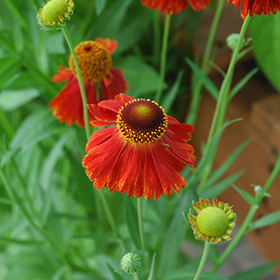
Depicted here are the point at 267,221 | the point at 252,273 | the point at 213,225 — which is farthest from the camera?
the point at 252,273

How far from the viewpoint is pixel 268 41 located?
54 centimetres

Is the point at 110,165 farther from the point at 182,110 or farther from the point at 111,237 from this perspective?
the point at 182,110

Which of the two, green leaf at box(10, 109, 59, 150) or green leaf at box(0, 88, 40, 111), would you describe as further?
green leaf at box(0, 88, 40, 111)

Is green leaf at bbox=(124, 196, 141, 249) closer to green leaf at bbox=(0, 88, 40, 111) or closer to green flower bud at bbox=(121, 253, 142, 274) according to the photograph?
green flower bud at bbox=(121, 253, 142, 274)

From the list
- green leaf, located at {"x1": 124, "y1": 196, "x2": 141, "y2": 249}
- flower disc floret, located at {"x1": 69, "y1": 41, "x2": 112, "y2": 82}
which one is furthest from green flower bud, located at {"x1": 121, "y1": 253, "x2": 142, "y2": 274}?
flower disc floret, located at {"x1": 69, "y1": 41, "x2": 112, "y2": 82}

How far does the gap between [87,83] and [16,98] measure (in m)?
0.35

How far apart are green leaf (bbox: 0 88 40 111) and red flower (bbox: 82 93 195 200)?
1.40 feet

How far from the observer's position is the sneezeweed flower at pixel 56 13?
0.86 ft

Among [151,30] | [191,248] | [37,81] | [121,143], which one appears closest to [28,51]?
[37,81]

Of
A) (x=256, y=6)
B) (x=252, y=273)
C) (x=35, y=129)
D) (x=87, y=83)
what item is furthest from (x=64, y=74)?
(x=252, y=273)

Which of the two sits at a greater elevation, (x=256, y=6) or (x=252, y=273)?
(x=256, y=6)

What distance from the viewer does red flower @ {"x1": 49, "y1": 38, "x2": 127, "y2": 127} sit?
0.39 meters

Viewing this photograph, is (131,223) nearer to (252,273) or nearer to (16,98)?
(252,273)

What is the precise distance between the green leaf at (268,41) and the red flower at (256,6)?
0.26 m
